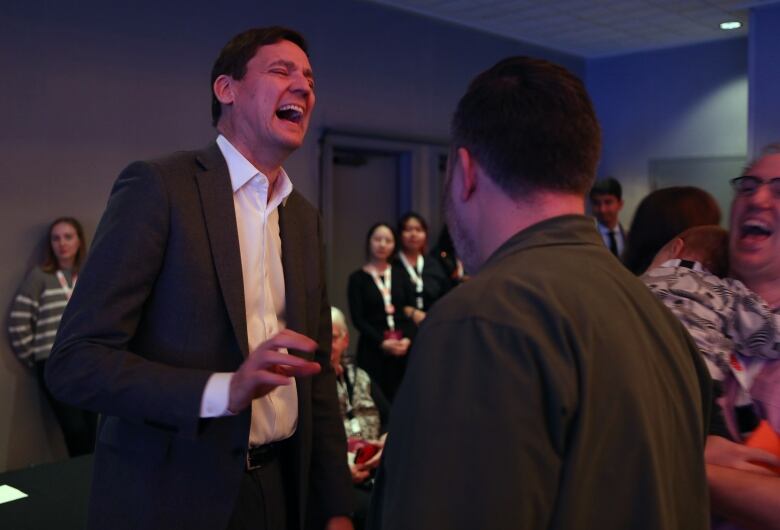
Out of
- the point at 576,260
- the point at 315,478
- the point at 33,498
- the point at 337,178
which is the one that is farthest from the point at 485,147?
the point at 337,178

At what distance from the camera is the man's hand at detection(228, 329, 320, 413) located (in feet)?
3.86

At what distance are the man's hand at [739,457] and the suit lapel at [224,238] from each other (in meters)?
0.89

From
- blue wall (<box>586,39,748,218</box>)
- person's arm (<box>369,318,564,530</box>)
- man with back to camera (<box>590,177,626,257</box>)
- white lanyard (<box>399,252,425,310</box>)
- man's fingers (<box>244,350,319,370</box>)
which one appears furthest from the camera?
blue wall (<box>586,39,748,218</box>)

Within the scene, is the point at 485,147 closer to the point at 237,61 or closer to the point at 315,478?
the point at 237,61

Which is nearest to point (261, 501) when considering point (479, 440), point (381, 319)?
point (479, 440)

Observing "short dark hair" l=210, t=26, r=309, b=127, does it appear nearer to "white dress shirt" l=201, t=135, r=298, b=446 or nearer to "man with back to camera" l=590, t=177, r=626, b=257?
"white dress shirt" l=201, t=135, r=298, b=446

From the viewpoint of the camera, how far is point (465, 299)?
830 mm

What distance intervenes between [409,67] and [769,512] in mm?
5489

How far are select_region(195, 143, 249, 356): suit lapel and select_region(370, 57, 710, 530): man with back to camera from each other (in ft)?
1.79

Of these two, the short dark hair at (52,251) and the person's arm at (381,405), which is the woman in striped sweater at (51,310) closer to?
the short dark hair at (52,251)

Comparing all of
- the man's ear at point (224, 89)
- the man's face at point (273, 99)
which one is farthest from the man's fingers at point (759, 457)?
the man's ear at point (224, 89)

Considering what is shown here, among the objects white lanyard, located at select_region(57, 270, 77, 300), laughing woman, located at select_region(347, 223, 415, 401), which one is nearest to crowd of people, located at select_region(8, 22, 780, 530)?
laughing woman, located at select_region(347, 223, 415, 401)

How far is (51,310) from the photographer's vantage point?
421 centimetres

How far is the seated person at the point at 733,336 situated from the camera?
4.64 ft
